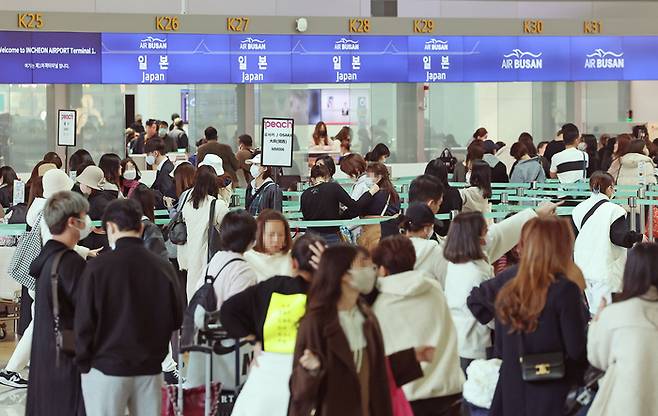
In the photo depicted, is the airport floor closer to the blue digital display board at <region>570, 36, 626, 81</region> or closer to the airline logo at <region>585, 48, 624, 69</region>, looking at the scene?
the blue digital display board at <region>570, 36, 626, 81</region>

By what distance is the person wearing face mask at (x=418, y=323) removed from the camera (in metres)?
5.94

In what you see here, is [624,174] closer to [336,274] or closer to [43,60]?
[43,60]

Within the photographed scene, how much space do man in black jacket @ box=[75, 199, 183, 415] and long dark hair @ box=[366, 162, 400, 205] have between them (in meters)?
5.16

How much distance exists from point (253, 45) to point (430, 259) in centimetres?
1109

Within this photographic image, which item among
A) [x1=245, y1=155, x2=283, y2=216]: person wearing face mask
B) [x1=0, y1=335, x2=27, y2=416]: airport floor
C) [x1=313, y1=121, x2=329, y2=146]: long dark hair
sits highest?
[x1=313, y1=121, x2=329, y2=146]: long dark hair

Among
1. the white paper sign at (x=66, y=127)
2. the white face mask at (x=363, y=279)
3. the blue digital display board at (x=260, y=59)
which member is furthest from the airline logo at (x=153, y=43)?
the white face mask at (x=363, y=279)

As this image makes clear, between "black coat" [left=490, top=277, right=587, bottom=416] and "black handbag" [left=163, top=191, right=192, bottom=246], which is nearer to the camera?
"black coat" [left=490, top=277, right=587, bottom=416]

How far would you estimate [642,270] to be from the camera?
5.91 metres

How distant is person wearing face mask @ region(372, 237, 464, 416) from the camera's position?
19.5 feet

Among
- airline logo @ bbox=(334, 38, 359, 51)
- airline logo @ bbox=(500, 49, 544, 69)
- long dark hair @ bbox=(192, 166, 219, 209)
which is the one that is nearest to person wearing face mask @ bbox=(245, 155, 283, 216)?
long dark hair @ bbox=(192, 166, 219, 209)

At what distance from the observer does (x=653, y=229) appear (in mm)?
14047

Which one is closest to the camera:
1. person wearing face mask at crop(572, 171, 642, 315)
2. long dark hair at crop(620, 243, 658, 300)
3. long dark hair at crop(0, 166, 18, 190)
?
long dark hair at crop(620, 243, 658, 300)

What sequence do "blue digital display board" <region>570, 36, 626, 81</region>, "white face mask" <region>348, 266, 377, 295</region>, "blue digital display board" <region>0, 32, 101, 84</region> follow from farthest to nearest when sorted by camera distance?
1. "blue digital display board" <region>570, 36, 626, 81</region>
2. "blue digital display board" <region>0, 32, 101, 84</region>
3. "white face mask" <region>348, 266, 377, 295</region>

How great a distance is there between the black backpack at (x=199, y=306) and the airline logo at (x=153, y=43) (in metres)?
10.6
